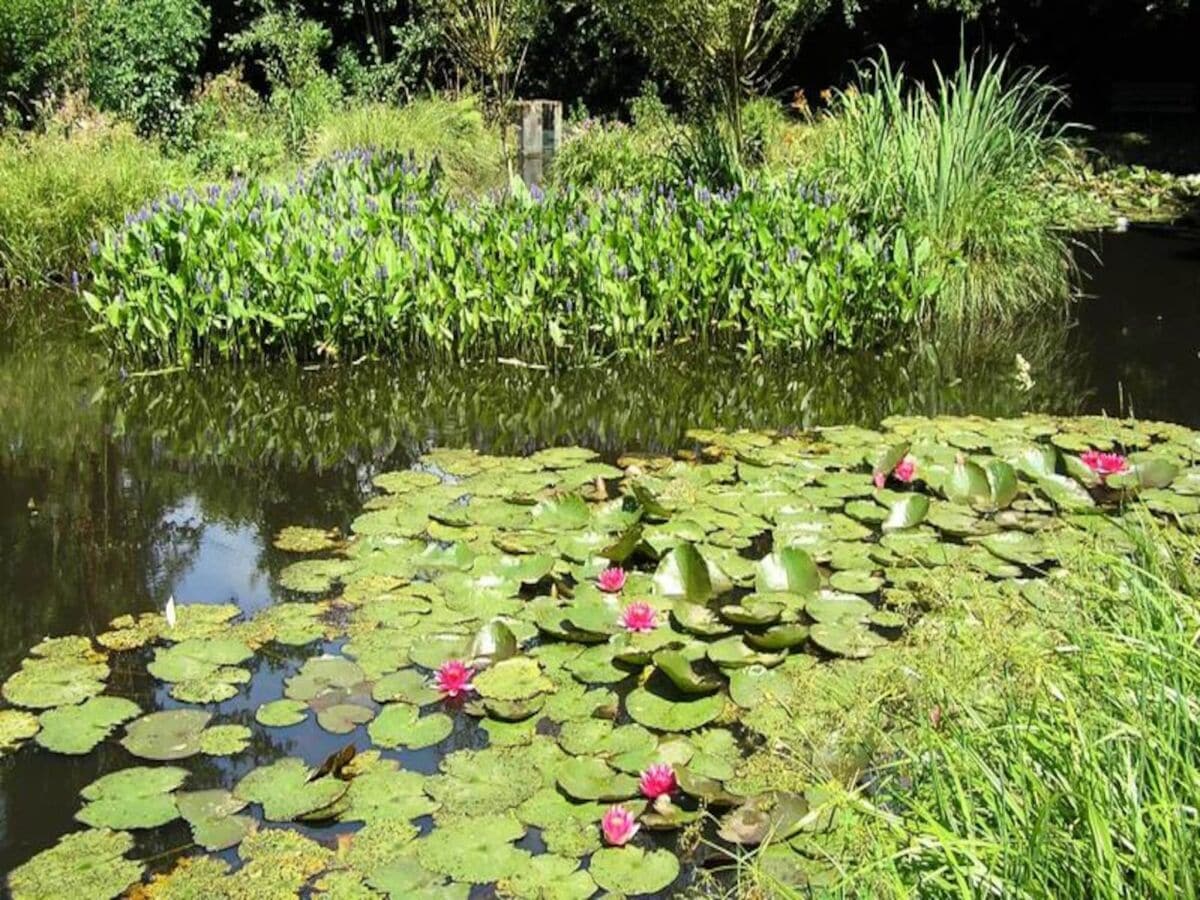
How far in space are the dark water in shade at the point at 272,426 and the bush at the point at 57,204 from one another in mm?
561

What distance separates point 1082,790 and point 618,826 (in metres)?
1.06

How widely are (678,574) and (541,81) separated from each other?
594 inches

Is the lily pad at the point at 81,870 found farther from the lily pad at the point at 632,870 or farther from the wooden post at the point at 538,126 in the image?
the wooden post at the point at 538,126

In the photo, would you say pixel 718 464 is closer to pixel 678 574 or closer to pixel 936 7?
pixel 678 574

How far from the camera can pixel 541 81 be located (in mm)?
18031

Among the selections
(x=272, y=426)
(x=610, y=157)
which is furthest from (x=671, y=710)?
(x=610, y=157)

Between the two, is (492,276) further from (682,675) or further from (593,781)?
(593,781)

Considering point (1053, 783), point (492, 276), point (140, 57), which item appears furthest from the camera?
point (140, 57)

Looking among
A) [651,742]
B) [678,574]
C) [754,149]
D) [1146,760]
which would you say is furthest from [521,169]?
[1146,760]

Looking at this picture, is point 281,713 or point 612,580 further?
point 612,580

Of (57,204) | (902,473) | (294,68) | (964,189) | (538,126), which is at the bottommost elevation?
(902,473)

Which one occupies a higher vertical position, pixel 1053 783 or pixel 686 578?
pixel 1053 783

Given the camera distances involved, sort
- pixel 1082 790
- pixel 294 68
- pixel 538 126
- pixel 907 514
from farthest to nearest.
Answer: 1. pixel 294 68
2. pixel 538 126
3. pixel 907 514
4. pixel 1082 790

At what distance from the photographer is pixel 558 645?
12.1 feet
